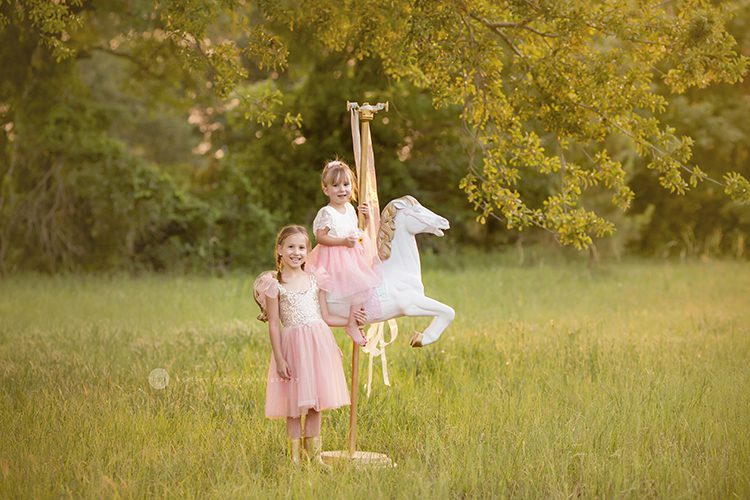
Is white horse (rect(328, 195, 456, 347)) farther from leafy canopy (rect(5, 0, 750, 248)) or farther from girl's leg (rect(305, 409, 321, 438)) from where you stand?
leafy canopy (rect(5, 0, 750, 248))

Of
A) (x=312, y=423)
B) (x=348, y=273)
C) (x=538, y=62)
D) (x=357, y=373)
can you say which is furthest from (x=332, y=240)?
(x=538, y=62)

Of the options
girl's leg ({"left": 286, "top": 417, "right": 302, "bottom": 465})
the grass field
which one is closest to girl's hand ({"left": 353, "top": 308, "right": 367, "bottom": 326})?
girl's leg ({"left": 286, "top": 417, "right": 302, "bottom": 465})

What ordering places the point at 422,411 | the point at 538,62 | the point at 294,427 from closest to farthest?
the point at 294,427 → the point at 422,411 → the point at 538,62

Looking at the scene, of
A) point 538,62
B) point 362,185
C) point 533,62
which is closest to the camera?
point 362,185

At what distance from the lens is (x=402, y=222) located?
20.4 ft

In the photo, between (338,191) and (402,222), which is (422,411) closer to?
(402,222)

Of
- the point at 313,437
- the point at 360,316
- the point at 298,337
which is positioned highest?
the point at 360,316

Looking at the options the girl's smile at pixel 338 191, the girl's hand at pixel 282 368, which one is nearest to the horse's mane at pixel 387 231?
the girl's smile at pixel 338 191

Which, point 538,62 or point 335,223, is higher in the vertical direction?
point 538,62

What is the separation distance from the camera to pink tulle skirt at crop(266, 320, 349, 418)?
6.22 meters

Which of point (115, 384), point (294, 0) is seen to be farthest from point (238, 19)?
point (115, 384)

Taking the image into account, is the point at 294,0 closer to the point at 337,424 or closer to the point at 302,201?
the point at 337,424

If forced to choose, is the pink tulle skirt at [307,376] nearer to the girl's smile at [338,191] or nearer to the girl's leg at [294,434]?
the girl's leg at [294,434]

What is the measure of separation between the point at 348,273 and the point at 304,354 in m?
0.60
